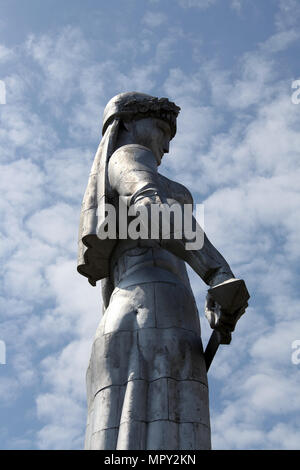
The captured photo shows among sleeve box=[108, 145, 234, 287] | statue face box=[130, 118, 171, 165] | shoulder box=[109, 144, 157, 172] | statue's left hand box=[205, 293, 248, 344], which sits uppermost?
statue face box=[130, 118, 171, 165]

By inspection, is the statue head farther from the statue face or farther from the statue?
the statue

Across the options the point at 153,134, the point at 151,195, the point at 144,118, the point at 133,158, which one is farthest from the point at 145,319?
the point at 144,118

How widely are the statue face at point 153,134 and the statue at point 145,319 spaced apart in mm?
469

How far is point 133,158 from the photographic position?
10758mm

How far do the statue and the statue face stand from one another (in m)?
0.47

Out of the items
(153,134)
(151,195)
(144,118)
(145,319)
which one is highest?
(144,118)

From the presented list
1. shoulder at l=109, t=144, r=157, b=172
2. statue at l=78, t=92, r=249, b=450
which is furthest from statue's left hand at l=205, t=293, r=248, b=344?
shoulder at l=109, t=144, r=157, b=172

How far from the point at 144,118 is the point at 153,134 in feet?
0.85

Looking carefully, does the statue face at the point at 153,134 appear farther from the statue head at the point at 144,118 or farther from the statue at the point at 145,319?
the statue at the point at 145,319

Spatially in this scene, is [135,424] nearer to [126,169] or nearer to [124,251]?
[124,251]

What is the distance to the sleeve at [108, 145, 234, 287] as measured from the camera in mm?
9570

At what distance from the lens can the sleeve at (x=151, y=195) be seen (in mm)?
9570

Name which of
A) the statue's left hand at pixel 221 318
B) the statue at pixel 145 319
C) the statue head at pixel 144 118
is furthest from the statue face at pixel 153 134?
the statue's left hand at pixel 221 318

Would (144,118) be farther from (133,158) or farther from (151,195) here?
(151,195)
